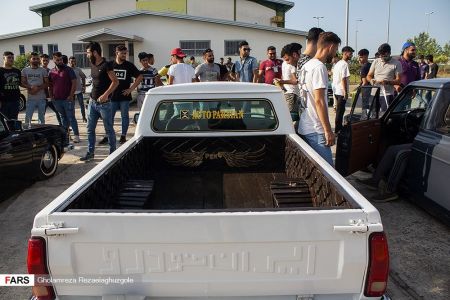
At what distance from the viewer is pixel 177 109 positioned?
150 inches

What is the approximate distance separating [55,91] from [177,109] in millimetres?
4609

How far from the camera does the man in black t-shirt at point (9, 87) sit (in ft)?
22.8

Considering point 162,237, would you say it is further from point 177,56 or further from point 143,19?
point 143,19

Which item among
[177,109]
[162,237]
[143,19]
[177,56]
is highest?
[143,19]

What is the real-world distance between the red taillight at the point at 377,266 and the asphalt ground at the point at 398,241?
4.31 ft

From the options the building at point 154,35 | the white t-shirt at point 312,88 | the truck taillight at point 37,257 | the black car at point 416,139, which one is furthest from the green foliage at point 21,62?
the truck taillight at point 37,257

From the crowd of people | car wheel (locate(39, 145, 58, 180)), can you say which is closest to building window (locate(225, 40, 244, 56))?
the crowd of people

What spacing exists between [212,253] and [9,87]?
675 cm

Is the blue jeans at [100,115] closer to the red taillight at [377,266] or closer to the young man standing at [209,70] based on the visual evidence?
the young man standing at [209,70]

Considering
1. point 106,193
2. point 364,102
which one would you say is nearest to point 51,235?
point 106,193

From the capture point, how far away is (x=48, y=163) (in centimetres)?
586

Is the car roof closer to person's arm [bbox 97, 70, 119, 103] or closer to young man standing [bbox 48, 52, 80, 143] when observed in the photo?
person's arm [bbox 97, 70, 119, 103]

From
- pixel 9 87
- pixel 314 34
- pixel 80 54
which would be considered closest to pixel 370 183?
pixel 314 34

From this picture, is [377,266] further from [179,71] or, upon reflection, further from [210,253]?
[179,71]
